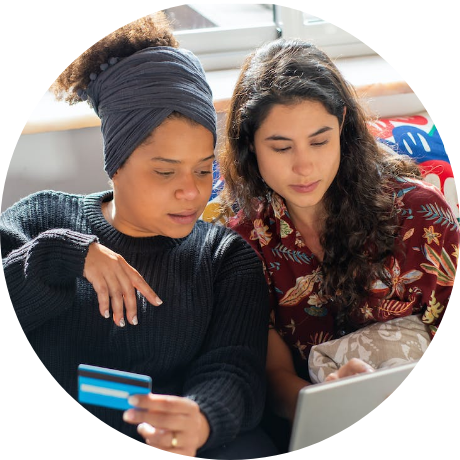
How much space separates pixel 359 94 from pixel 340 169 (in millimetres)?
207

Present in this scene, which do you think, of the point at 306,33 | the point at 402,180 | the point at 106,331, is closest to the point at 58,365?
the point at 106,331

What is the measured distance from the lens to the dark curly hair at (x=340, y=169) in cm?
95

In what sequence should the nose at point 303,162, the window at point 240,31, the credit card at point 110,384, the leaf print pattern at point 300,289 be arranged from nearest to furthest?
1. the credit card at point 110,384
2. the nose at point 303,162
3. the leaf print pattern at point 300,289
4. the window at point 240,31

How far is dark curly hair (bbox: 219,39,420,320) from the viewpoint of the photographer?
95cm

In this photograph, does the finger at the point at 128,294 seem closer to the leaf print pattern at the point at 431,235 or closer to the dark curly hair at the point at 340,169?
the dark curly hair at the point at 340,169

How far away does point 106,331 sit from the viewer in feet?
2.91

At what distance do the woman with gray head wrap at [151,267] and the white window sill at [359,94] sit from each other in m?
0.17

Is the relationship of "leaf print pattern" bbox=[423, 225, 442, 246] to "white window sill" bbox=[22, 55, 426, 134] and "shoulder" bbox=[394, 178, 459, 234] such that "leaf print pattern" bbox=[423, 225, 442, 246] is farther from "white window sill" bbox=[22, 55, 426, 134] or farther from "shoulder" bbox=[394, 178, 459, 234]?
"white window sill" bbox=[22, 55, 426, 134]

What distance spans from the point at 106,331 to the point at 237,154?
1.17 ft

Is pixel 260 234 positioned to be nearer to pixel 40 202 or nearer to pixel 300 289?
pixel 300 289

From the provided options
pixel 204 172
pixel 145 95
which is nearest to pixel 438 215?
pixel 204 172

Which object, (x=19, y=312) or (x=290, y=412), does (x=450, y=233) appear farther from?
(x=19, y=312)

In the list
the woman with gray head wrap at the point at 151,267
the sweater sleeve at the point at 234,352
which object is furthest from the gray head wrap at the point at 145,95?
the sweater sleeve at the point at 234,352

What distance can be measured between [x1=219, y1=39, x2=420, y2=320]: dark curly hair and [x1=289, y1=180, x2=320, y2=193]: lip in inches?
3.7
